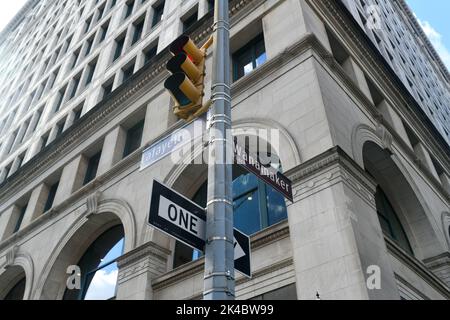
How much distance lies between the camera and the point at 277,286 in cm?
1017

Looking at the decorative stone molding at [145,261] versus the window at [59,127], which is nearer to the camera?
the decorative stone molding at [145,261]

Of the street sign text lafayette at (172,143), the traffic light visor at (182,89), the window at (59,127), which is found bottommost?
the street sign text lafayette at (172,143)

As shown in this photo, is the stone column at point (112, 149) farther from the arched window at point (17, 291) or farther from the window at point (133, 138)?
the arched window at point (17, 291)

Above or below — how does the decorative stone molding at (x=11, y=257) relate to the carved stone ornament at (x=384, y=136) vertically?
below

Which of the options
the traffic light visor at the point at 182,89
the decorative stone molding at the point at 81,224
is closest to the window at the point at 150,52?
the decorative stone molding at the point at 81,224

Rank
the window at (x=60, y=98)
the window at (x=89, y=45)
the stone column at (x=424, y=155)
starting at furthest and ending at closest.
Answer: the window at (x=89, y=45) → the window at (x=60, y=98) → the stone column at (x=424, y=155)

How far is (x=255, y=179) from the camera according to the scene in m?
13.6

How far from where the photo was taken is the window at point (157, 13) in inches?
1033

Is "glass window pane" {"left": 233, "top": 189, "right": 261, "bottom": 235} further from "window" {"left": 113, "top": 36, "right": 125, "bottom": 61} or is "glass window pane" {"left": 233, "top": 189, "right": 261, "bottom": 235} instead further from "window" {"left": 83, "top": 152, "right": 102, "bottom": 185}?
"window" {"left": 113, "top": 36, "right": 125, "bottom": 61}

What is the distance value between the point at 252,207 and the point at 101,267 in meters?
7.67

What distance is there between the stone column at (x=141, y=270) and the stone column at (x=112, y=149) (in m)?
6.10

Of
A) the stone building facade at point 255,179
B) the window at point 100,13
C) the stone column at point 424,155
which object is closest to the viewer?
the stone building facade at point 255,179

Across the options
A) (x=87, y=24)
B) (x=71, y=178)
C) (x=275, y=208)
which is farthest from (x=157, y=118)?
(x=87, y=24)
